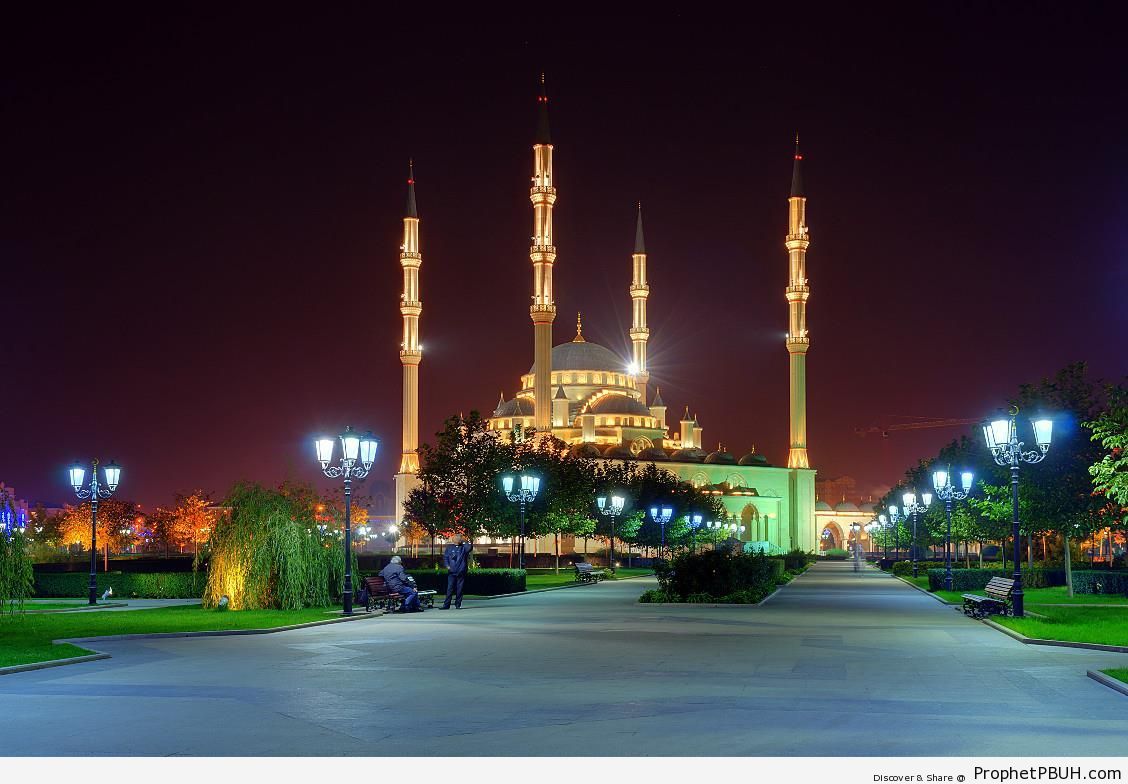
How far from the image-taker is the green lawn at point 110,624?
16272 mm

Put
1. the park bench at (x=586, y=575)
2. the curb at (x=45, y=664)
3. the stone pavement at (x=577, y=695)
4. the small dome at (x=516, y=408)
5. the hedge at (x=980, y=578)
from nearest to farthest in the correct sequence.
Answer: the stone pavement at (x=577, y=695) → the curb at (x=45, y=664) → the hedge at (x=980, y=578) → the park bench at (x=586, y=575) → the small dome at (x=516, y=408)

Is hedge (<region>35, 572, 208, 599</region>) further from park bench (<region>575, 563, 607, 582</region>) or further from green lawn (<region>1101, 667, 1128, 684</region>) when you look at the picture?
green lawn (<region>1101, 667, 1128, 684</region>)

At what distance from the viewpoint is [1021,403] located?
37188mm

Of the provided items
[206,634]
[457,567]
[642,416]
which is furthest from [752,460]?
[206,634]

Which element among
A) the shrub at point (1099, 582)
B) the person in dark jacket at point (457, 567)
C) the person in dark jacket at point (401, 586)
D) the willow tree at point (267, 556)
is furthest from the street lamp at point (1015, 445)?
the willow tree at point (267, 556)

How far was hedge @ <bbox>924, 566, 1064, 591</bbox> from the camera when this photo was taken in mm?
38656

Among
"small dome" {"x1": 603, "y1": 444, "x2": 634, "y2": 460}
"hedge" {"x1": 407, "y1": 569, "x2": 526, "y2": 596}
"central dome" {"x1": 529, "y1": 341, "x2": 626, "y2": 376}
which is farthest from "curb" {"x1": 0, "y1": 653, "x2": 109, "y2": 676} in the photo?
"central dome" {"x1": 529, "y1": 341, "x2": 626, "y2": 376}

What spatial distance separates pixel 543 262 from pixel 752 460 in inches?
1506

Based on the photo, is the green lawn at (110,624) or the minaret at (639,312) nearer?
the green lawn at (110,624)

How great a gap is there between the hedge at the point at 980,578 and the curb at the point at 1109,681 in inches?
973

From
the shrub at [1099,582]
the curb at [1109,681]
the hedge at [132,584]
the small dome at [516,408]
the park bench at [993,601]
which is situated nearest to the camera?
the curb at [1109,681]

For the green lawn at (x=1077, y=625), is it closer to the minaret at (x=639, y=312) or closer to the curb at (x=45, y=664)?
the curb at (x=45, y=664)
